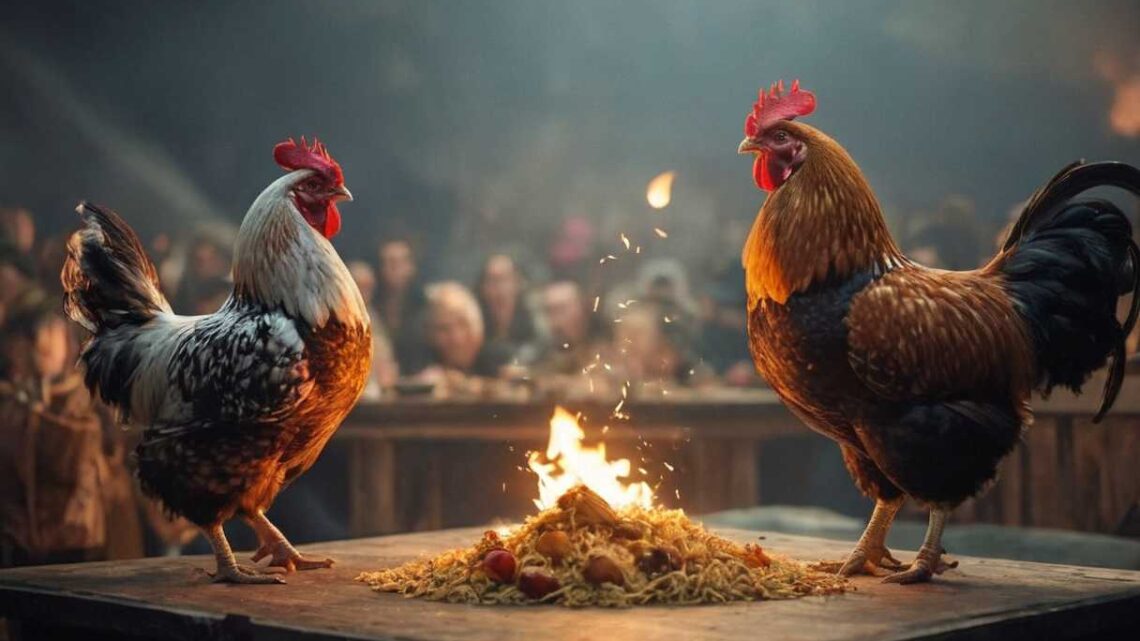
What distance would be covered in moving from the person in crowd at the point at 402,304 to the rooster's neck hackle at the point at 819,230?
691 centimetres

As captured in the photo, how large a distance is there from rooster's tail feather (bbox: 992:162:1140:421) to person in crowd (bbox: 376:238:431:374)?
7.15m

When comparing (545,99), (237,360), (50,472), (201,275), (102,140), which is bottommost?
(50,472)

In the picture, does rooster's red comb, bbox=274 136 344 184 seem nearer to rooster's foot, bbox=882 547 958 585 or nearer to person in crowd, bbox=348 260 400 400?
rooster's foot, bbox=882 547 958 585

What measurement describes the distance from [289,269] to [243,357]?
0.34 m

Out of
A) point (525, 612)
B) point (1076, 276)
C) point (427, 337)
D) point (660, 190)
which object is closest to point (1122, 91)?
point (660, 190)

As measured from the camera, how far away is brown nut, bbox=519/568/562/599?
3.74 m

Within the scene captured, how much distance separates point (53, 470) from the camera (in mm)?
7586

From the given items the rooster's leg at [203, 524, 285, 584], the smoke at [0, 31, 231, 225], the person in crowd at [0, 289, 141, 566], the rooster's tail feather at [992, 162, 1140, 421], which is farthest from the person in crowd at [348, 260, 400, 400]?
the rooster's tail feather at [992, 162, 1140, 421]

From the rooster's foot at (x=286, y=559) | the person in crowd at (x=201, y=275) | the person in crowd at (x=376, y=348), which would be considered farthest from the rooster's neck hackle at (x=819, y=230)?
the person in crowd at (x=201, y=275)

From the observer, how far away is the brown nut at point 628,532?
4.04 m

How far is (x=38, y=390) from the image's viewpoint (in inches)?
310

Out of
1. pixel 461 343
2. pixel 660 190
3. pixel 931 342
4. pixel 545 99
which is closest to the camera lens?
pixel 931 342

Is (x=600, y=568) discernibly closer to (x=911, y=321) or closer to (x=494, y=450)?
(x=911, y=321)

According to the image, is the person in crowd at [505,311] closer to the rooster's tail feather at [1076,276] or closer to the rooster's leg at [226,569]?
the rooster's leg at [226,569]
